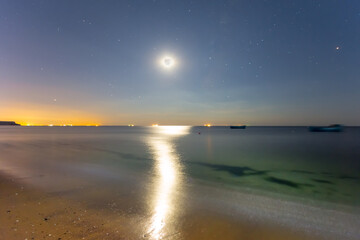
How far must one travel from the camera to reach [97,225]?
6.39 meters

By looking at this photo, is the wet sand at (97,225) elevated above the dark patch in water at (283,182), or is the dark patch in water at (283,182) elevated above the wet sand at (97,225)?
the wet sand at (97,225)

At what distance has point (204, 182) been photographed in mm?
13125

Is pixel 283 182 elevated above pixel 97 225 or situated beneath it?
situated beneath

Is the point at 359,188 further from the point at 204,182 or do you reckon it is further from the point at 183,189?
the point at 183,189

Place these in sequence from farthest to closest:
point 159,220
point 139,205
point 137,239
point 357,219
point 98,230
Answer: point 139,205, point 357,219, point 159,220, point 98,230, point 137,239

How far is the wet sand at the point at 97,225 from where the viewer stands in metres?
5.86

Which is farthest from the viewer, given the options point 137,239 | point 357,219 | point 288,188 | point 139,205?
point 288,188

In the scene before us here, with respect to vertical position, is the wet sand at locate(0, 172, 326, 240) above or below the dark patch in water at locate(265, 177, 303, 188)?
above

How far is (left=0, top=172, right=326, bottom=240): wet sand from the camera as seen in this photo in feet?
19.2

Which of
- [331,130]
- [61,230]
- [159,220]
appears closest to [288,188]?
[159,220]

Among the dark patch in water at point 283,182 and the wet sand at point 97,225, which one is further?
the dark patch in water at point 283,182

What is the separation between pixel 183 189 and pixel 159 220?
4247mm

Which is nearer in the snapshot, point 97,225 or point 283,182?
point 97,225

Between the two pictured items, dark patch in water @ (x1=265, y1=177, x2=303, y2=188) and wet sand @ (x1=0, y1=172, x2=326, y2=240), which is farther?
dark patch in water @ (x1=265, y1=177, x2=303, y2=188)
